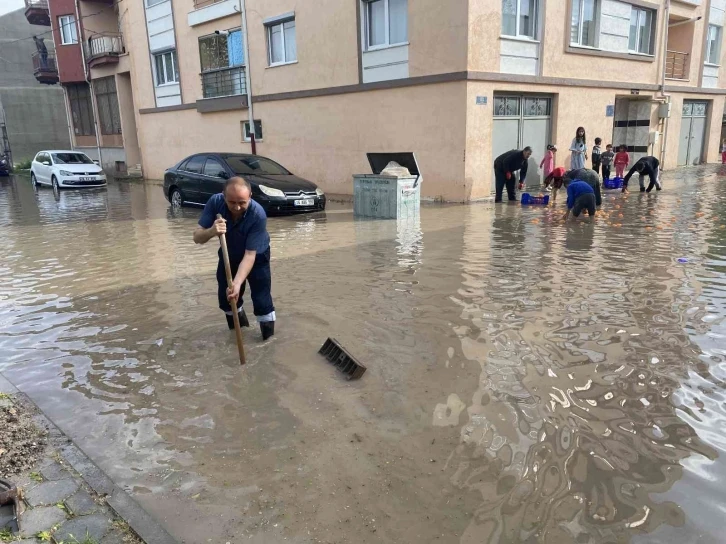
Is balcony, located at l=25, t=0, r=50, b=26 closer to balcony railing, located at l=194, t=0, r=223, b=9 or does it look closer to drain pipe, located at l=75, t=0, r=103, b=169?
drain pipe, located at l=75, t=0, r=103, b=169

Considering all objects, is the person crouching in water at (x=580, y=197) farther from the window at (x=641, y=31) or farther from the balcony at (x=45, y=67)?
the balcony at (x=45, y=67)

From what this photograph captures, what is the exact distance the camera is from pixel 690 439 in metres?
3.40

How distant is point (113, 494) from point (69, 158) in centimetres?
2221

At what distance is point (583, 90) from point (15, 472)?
1723cm

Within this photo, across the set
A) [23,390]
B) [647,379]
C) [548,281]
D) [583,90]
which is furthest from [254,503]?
[583,90]

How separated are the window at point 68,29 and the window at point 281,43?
15326 millimetres

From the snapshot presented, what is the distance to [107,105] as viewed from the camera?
27828mm

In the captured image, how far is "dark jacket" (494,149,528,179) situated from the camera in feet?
43.3


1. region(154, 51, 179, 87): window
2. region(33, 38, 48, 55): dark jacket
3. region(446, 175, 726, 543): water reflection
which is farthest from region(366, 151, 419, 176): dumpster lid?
region(33, 38, 48, 55): dark jacket

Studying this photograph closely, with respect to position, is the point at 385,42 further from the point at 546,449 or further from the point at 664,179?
the point at 546,449

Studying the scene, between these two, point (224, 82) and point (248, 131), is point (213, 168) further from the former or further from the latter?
point (224, 82)

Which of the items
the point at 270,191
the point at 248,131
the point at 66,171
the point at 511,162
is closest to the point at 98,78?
the point at 66,171

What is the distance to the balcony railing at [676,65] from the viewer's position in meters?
21.2

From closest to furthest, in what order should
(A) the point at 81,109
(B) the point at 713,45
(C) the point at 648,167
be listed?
(C) the point at 648,167
(B) the point at 713,45
(A) the point at 81,109
